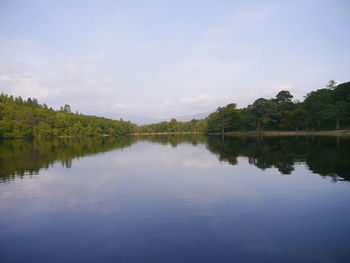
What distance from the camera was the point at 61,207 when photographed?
1212 centimetres

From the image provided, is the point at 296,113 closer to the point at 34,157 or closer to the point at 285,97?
the point at 285,97

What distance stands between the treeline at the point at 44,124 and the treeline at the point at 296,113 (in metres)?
72.1

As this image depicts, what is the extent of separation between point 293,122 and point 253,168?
227 ft

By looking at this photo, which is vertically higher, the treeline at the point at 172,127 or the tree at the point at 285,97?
the tree at the point at 285,97

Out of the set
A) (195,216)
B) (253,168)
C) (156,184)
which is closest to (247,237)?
(195,216)

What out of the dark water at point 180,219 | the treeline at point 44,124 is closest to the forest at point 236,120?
the treeline at point 44,124

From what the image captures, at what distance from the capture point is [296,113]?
78562 mm

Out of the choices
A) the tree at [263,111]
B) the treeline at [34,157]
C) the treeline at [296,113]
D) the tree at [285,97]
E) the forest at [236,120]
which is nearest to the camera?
the treeline at [34,157]

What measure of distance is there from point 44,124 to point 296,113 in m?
111

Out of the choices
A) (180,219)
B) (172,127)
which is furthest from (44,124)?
(180,219)

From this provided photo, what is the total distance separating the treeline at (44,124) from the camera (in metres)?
106

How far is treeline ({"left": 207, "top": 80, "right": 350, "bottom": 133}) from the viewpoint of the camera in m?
71.9

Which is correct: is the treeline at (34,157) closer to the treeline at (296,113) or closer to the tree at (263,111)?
the tree at (263,111)

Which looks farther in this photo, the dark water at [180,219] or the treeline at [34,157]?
the treeline at [34,157]
